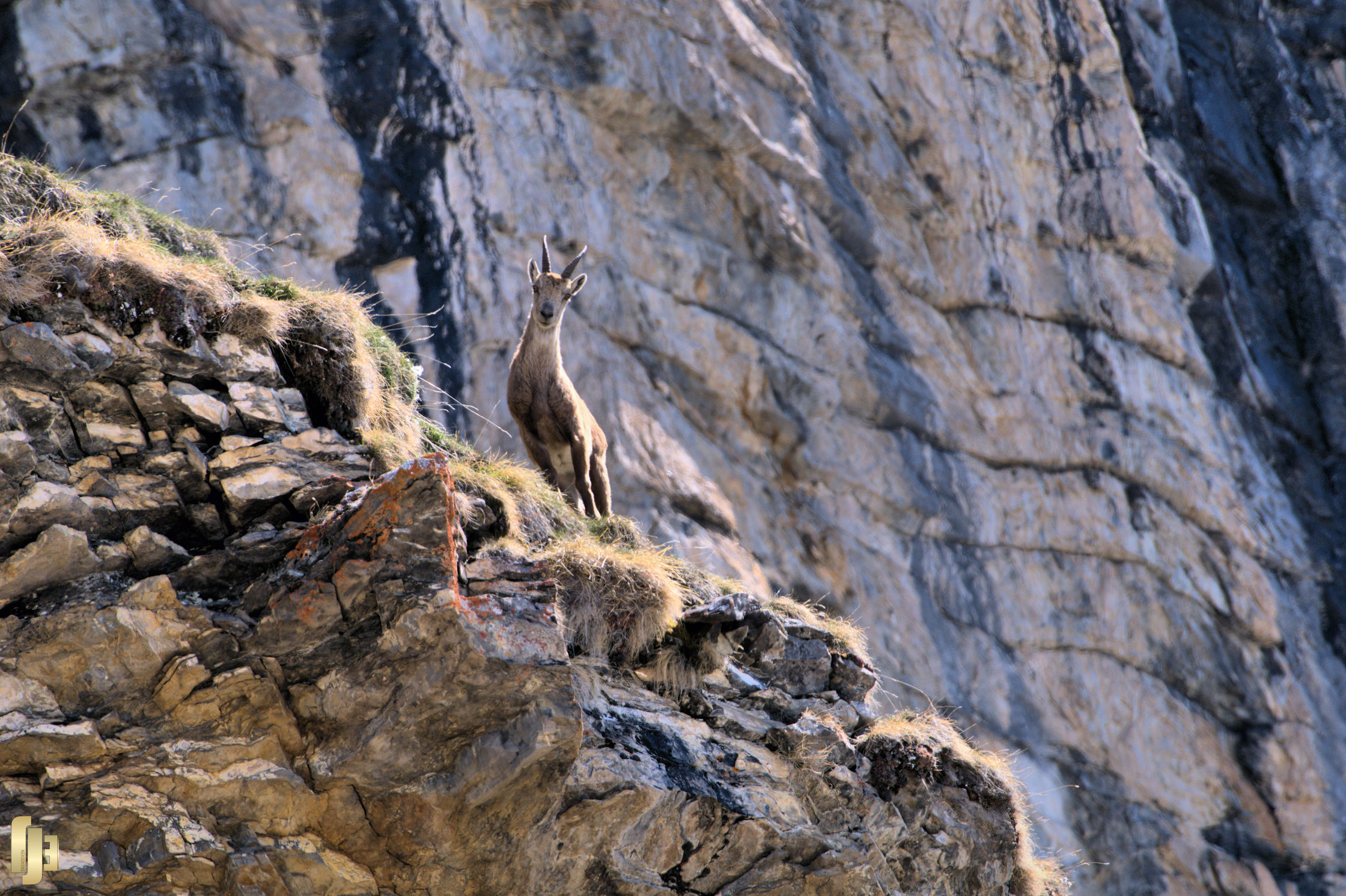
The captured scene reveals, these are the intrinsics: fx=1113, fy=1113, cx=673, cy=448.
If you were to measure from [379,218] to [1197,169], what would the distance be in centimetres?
2105

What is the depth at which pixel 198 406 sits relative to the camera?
714 cm

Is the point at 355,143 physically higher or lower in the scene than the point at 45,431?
higher

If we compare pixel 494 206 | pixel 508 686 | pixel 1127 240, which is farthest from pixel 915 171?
pixel 508 686

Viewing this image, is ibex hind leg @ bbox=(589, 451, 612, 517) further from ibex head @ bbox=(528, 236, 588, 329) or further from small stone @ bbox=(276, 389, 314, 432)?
small stone @ bbox=(276, 389, 314, 432)

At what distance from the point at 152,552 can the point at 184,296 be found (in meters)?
1.86

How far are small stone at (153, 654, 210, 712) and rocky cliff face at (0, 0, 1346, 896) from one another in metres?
10.2

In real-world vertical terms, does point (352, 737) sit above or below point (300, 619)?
below

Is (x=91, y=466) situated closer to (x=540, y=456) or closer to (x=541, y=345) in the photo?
(x=540, y=456)

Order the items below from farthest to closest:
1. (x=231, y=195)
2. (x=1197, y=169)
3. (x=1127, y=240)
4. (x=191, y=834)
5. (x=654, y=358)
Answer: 1. (x=1197, y=169)
2. (x=1127, y=240)
3. (x=654, y=358)
4. (x=231, y=195)
5. (x=191, y=834)

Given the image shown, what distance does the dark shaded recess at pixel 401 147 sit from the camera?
16.8 m

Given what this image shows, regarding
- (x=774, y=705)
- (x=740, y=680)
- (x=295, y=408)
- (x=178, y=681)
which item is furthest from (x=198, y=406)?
(x=774, y=705)

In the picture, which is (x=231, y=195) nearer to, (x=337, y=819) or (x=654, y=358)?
(x=654, y=358)

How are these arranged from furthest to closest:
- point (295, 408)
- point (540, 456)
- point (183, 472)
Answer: point (540, 456) < point (295, 408) < point (183, 472)

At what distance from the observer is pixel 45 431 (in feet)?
21.4
